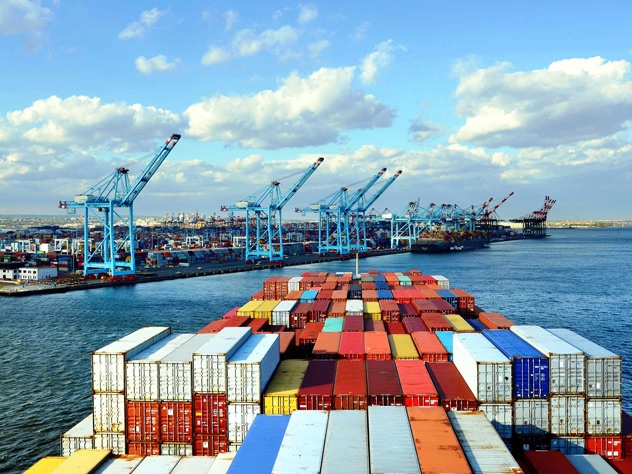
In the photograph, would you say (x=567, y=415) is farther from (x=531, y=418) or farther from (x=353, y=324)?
(x=353, y=324)

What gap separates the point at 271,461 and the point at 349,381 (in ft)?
23.5

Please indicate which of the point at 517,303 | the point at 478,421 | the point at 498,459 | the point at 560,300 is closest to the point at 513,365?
the point at 478,421

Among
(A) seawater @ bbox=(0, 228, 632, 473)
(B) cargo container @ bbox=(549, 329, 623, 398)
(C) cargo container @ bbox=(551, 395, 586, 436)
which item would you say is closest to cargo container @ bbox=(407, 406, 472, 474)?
(C) cargo container @ bbox=(551, 395, 586, 436)

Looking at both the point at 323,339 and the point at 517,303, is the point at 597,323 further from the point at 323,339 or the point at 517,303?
the point at 323,339

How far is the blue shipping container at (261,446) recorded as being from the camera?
13.1 m

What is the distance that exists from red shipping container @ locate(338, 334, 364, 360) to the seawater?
1470 centimetres

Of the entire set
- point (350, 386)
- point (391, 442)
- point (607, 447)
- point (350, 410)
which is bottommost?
point (607, 447)

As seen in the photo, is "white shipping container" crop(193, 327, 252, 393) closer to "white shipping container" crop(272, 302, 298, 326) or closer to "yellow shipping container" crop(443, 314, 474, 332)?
"yellow shipping container" crop(443, 314, 474, 332)

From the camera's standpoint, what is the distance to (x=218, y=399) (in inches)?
725

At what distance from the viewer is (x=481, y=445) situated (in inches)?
558

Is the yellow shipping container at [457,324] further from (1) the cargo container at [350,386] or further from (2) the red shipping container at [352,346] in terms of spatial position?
(1) the cargo container at [350,386]

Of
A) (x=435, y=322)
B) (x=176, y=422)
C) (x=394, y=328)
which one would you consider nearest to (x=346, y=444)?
(x=176, y=422)

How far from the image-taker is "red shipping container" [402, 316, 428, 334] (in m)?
31.2

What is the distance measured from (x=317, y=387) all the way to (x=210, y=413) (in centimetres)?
431
